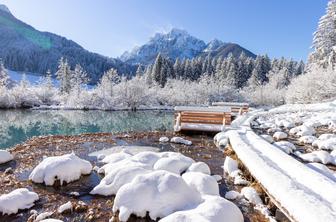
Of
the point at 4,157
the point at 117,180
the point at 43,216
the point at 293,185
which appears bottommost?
the point at 4,157

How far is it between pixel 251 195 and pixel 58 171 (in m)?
3.99

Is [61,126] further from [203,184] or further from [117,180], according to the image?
[203,184]

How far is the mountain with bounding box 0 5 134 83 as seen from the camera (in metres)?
123

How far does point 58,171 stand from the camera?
575cm

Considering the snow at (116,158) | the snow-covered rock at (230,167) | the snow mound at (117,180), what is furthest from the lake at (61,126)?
the snow-covered rock at (230,167)

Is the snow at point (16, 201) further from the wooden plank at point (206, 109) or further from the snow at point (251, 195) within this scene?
the wooden plank at point (206, 109)

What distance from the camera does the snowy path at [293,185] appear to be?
331 cm

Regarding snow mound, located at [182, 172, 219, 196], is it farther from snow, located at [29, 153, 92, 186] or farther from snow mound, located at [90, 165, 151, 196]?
snow, located at [29, 153, 92, 186]

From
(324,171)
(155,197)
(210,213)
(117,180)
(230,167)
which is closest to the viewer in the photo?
(210,213)

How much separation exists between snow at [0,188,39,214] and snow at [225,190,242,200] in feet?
11.5

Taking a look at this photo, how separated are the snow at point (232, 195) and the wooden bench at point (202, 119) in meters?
7.03

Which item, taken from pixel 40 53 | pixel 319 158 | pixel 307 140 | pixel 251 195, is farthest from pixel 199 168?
pixel 40 53

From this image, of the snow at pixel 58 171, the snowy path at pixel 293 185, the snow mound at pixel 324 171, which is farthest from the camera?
the snow at pixel 58 171

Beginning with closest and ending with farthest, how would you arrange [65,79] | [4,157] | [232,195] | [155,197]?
[155,197] < [232,195] < [4,157] < [65,79]
